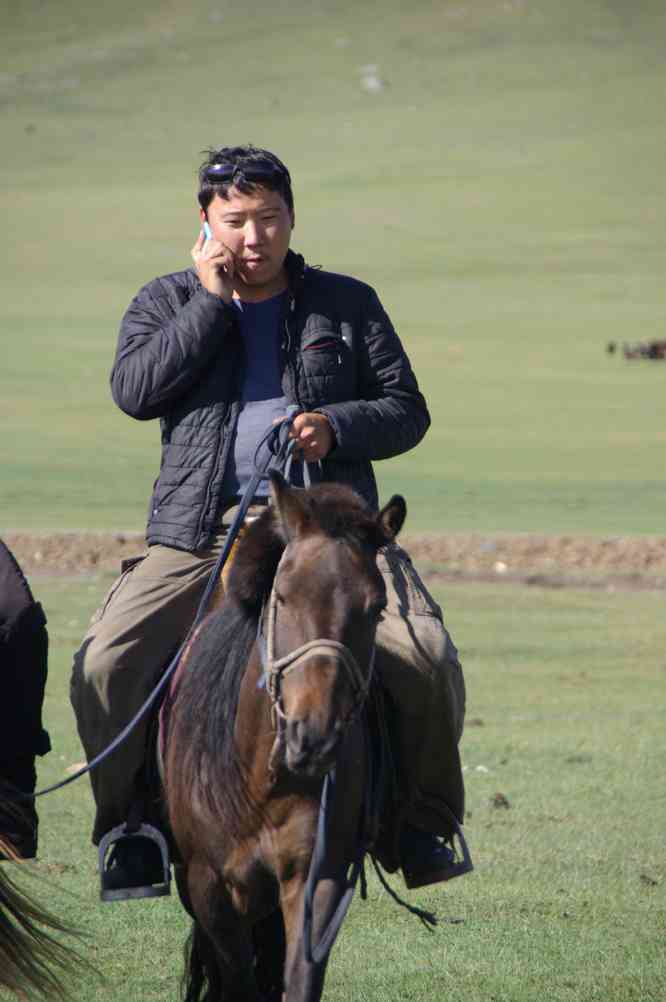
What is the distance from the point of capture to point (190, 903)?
5.11 meters

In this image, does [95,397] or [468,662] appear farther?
[95,397]

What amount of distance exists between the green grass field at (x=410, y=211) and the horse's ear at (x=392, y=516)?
54.4ft

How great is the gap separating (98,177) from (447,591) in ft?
198

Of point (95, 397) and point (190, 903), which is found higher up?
point (190, 903)

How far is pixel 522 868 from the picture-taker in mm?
7914

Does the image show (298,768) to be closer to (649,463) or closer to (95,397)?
(649,463)

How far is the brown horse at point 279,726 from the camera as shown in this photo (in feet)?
13.4

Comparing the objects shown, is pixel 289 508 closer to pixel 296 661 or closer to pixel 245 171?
pixel 296 661

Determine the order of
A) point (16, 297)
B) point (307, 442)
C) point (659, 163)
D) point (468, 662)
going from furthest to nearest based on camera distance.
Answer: point (659, 163), point (16, 297), point (468, 662), point (307, 442)

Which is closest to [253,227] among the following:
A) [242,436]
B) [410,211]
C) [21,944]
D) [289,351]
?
[289,351]

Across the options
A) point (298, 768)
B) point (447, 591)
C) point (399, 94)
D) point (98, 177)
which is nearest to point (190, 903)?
point (298, 768)

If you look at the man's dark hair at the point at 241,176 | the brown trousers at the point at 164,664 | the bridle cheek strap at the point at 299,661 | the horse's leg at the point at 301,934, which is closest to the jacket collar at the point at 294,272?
the man's dark hair at the point at 241,176

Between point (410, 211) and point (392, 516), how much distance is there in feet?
212

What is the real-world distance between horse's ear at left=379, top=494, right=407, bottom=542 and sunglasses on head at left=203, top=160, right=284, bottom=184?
1.21 meters
